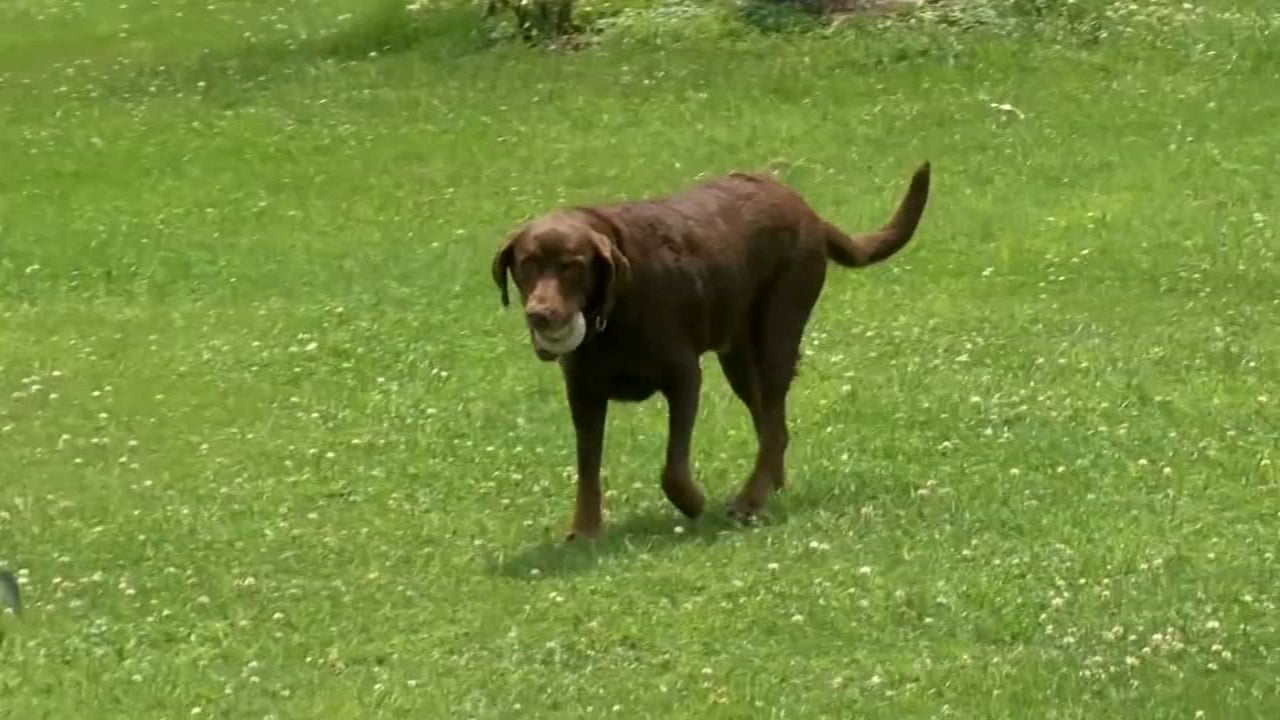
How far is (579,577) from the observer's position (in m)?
8.05

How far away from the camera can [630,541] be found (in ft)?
28.0

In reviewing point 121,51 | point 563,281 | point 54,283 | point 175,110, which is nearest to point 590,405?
point 563,281

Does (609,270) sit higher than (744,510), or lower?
higher

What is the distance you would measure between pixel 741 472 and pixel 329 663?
Answer: 2878 mm

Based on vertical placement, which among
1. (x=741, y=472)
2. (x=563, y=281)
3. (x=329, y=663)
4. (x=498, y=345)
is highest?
(x=563, y=281)

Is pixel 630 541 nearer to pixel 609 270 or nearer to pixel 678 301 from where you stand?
pixel 678 301

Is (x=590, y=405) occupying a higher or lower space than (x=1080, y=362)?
higher

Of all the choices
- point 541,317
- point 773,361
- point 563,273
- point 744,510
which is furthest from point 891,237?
point 541,317

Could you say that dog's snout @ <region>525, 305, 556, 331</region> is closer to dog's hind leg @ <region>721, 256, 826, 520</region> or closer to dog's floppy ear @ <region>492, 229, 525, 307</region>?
dog's floppy ear @ <region>492, 229, 525, 307</region>

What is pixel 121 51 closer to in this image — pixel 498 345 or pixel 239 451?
pixel 498 345

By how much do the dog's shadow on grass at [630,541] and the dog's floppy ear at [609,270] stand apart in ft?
2.68

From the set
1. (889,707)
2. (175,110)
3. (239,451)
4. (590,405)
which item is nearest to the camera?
(889,707)

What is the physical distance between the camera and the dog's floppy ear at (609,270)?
319 inches

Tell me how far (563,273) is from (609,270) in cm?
→ 17
